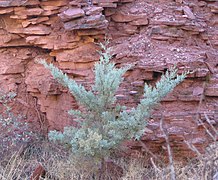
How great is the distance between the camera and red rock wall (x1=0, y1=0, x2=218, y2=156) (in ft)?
18.2

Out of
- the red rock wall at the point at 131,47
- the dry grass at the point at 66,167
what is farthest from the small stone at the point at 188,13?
the dry grass at the point at 66,167

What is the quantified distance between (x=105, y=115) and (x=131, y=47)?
3.76ft

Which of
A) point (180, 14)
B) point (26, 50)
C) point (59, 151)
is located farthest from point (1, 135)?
point (180, 14)

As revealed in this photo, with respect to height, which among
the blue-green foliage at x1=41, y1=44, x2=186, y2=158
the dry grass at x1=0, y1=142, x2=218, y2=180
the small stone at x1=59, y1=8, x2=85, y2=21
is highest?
the small stone at x1=59, y1=8, x2=85, y2=21

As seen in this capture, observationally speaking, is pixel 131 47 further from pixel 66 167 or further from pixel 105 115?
pixel 66 167

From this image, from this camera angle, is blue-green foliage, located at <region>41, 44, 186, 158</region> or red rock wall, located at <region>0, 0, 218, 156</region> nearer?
blue-green foliage, located at <region>41, 44, 186, 158</region>

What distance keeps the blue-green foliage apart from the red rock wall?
56 centimetres

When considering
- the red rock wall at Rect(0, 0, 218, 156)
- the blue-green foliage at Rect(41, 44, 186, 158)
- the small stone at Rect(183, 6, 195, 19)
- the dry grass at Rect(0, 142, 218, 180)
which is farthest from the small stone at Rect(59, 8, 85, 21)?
the dry grass at Rect(0, 142, 218, 180)

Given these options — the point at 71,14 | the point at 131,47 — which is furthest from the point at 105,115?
the point at 71,14

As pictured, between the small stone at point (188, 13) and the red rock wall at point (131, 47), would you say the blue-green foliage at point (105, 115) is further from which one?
the small stone at point (188, 13)

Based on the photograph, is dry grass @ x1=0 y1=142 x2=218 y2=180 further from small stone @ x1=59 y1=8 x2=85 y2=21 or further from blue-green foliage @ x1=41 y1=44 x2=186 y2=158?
small stone @ x1=59 y1=8 x2=85 y2=21

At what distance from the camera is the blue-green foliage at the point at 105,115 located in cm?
484

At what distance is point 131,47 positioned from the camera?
5.74 meters

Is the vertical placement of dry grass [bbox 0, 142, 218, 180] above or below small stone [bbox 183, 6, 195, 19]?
below
